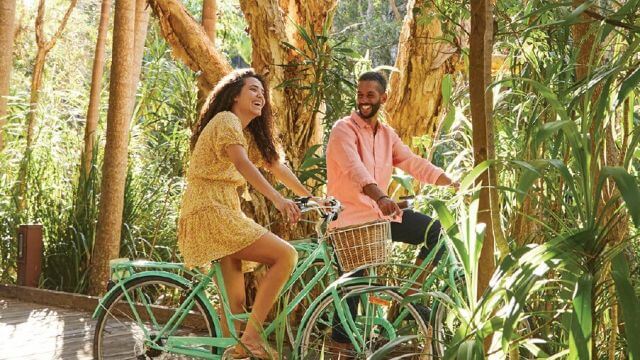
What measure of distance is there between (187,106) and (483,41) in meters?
6.25

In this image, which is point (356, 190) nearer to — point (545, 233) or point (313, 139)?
point (545, 233)

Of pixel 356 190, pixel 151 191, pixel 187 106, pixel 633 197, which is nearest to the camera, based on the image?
pixel 633 197

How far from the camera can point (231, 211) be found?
4.50 metres

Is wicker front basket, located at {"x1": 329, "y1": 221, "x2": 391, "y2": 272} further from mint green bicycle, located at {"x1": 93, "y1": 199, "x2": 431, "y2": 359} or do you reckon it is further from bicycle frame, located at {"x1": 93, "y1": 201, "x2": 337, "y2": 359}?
bicycle frame, located at {"x1": 93, "y1": 201, "x2": 337, "y2": 359}

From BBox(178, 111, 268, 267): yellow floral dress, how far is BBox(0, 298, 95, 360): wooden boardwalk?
4.72ft

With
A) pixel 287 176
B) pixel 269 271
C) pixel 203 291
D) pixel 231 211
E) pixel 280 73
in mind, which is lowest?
pixel 203 291

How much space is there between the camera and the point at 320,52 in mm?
6297

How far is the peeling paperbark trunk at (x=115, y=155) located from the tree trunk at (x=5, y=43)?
1.69 metres

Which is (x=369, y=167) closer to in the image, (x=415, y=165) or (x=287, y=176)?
(x=415, y=165)

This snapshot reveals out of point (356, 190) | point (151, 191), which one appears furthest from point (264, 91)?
point (151, 191)

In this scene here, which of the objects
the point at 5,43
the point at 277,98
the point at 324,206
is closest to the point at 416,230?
the point at 324,206

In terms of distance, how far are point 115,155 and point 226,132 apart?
12.3 ft

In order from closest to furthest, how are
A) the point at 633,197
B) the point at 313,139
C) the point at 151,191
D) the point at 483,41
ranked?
the point at 633,197, the point at 483,41, the point at 313,139, the point at 151,191

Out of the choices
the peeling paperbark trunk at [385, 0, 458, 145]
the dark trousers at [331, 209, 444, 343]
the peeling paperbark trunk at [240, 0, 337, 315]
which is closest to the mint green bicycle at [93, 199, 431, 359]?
the dark trousers at [331, 209, 444, 343]
